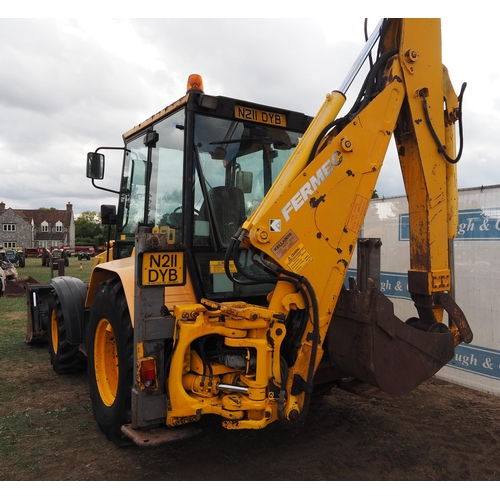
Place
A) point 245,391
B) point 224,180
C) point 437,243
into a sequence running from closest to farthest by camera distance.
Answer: point 245,391, point 437,243, point 224,180

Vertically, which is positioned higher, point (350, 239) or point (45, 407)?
point (350, 239)

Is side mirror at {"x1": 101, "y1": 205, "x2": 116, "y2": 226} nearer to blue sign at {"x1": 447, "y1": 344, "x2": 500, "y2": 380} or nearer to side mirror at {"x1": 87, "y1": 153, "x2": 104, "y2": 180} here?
side mirror at {"x1": 87, "y1": 153, "x2": 104, "y2": 180}

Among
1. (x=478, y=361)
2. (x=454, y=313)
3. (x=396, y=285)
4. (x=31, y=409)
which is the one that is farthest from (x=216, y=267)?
(x=478, y=361)

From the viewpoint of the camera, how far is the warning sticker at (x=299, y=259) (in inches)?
114

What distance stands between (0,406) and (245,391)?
3.03 meters

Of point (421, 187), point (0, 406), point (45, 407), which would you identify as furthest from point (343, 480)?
point (0, 406)

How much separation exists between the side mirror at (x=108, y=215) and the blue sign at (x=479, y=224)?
4.25 meters

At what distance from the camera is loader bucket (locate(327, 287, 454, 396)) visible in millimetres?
2990

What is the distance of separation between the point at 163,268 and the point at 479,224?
4.09m

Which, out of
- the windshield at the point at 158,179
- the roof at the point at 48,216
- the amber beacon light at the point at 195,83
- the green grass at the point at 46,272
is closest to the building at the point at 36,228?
the roof at the point at 48,216

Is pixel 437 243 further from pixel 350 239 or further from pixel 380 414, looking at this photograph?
pixel 380 414

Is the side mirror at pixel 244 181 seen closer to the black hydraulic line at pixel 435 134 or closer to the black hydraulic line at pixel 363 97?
the black hydraulic line at pixel 363 97

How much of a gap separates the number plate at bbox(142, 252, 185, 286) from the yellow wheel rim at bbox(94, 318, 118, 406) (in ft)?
3.55

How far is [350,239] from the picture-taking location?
10.0ft
